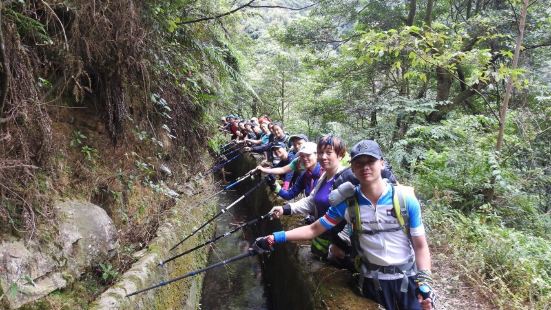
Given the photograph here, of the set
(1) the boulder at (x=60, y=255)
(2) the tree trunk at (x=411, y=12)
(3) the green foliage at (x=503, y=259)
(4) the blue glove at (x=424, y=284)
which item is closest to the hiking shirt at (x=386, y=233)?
(4) the blue glove at (x=424, y=284)

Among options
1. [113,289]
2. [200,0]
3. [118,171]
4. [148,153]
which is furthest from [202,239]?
[200,0]

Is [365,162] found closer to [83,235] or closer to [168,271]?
[83,235]

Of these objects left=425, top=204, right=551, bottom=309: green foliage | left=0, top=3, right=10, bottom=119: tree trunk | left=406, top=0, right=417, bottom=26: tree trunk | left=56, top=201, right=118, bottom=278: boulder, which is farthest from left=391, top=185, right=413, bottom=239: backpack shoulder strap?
left=406, top=0, right=417, bottom=26: tree trunk

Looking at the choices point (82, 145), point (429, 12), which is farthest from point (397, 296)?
point (429, 12)

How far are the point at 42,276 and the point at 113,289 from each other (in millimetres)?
667

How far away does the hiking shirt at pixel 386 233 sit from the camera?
8.88 ft

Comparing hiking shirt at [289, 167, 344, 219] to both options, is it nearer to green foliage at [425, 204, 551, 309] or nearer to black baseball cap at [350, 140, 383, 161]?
black baseball cap at [350, 140, 383, 161]

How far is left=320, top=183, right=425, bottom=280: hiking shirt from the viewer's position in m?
2.71

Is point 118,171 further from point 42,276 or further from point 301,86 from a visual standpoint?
point 301,86

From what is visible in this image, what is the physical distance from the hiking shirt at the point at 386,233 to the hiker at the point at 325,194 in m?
0.98

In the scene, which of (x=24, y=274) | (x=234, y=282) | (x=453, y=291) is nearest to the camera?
(x=24, y=274)

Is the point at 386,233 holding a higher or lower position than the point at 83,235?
higher

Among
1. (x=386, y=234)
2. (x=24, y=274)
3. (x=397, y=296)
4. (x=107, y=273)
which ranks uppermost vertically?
(x=386, y=234)

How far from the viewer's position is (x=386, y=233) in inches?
111
